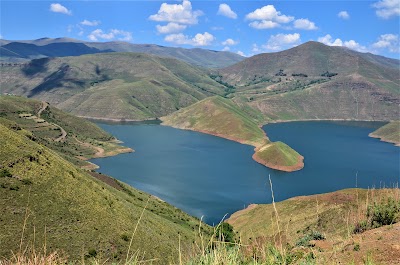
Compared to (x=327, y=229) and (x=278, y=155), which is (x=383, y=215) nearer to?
(x=327, y=229)

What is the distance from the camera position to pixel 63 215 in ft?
165

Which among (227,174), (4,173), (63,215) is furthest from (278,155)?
→ (4,173)

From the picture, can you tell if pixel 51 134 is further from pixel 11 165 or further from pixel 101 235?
pixel 101 235

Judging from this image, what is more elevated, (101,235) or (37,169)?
(37,169)

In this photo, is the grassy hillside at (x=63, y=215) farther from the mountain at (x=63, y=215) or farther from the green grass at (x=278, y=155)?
the green grass at (x=278, y=155)

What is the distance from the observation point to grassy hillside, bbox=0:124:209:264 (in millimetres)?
44469

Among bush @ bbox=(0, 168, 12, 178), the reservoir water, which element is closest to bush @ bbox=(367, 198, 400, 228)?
bush @ bbox=(0, 168, 12, 178)

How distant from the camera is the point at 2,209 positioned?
152ft

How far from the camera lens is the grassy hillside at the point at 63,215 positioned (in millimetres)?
44469

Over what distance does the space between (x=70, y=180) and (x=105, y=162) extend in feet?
344

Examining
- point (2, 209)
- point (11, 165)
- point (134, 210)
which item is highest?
point (11, 165)

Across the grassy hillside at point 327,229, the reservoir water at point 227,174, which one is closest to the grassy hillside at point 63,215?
the grassy hillside at point 327,229

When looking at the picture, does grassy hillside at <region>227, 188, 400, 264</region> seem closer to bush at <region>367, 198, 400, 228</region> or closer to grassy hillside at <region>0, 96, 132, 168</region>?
bush at <region>367, 198, 400, 228</region>

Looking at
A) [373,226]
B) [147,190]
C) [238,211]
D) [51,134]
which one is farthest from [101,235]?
[51,134]
